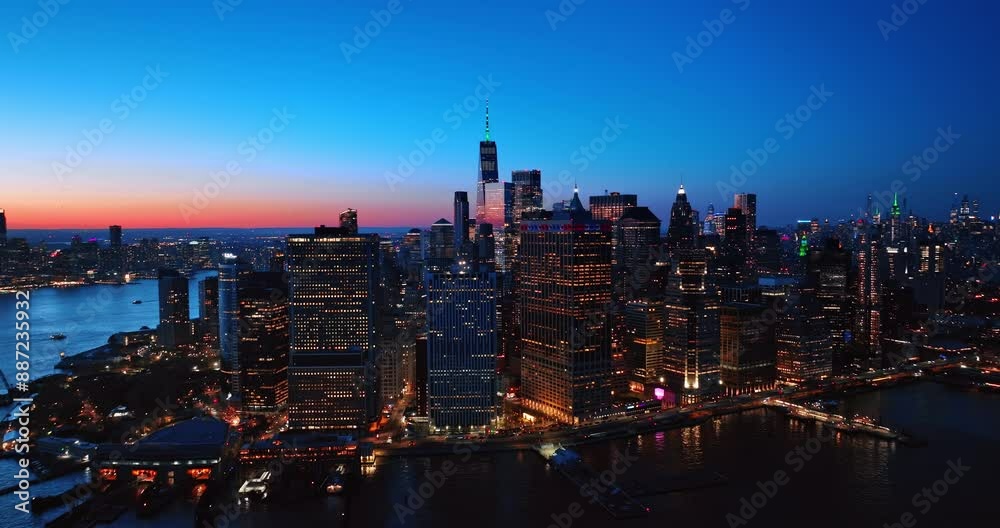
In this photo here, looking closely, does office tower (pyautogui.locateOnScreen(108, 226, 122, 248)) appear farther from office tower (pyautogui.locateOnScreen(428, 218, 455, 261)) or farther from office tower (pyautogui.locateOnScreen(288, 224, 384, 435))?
office tower (pyautogui.locateOnScreen(288, 224, 384, 435))

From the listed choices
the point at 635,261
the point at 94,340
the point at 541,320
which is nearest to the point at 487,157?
the point at 635,261

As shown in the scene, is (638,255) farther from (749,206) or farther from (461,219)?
(749,206)

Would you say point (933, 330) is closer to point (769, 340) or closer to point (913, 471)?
point (769, 340)

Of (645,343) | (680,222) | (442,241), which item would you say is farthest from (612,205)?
(645,343)

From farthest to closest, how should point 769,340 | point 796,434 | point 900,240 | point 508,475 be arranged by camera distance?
point 900,240, point 769,340, point 796,434, point 508,475

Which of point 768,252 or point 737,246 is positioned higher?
point 737,246

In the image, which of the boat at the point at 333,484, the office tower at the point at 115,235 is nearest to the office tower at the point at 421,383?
the boat at the point at 333,484

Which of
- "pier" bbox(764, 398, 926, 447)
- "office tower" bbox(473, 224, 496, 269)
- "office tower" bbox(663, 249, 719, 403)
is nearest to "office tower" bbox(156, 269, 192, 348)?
"office tower" bbox(473, 224, 496, 269)
